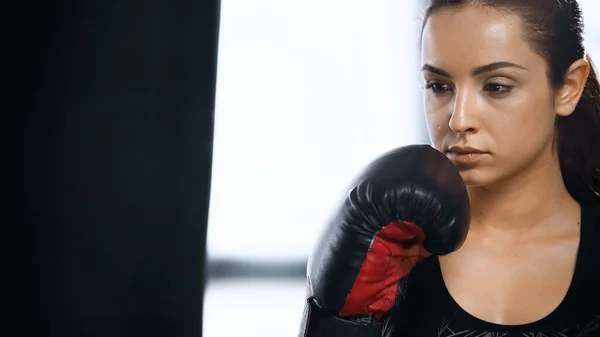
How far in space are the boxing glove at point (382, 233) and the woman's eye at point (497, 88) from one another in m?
0.14

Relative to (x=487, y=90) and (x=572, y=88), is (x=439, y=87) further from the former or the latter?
(x=572, y=88)

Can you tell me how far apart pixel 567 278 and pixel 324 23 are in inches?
66.3

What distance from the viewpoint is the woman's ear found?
122 cm

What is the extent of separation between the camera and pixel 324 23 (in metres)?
2.72

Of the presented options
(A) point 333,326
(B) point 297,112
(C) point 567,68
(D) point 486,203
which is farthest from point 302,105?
(A) point 333,326

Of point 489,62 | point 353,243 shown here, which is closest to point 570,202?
point 489,62

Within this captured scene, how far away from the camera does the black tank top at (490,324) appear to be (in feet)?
3.88

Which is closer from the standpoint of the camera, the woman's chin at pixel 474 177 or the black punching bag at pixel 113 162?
the woman's chin at pixel 474 177

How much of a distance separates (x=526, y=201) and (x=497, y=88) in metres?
0.25

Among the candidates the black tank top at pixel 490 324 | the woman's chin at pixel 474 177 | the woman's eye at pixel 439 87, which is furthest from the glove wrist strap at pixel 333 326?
the woman's eye at pixel 439 87

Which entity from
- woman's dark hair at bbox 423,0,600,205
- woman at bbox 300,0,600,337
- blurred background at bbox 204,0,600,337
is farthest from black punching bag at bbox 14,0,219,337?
woman's dark hair at bbox 423,0,600,205

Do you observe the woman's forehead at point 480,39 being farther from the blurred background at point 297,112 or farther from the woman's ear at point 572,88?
the blurred background at point 297,112

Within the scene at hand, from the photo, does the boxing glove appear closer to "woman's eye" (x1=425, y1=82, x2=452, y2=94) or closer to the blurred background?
"woman's eye" (x1=425, y1=82, x2=452, y2=94)

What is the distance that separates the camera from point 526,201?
129 cm
